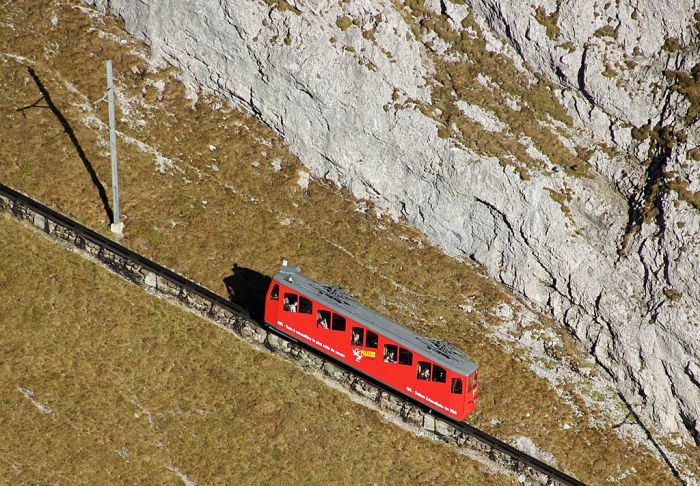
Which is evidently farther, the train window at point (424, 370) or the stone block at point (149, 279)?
the stone block at point (149, 279)

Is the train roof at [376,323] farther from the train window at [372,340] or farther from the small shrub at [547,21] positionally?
the small shrub at [547,21]

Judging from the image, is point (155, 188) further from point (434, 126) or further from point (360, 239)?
point (434, 126)

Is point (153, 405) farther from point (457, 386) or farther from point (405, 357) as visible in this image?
point (457, 386)

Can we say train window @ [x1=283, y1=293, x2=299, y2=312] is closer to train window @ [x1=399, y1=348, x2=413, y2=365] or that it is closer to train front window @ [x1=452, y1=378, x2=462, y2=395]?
train window @ [x1=399, y1=348, x2=413, y2=365]

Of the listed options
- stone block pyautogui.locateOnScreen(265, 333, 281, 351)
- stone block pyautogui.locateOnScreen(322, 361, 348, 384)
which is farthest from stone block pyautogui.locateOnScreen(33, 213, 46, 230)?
stone block pyautogui.locateOnScreen(322, 361, 348, 384)

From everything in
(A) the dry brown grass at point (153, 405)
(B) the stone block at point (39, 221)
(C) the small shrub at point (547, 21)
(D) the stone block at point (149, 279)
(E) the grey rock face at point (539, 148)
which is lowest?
(A) the dry brown grass at point (153, 405)

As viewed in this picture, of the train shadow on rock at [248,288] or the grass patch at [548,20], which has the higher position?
the grass patch at [548,20]

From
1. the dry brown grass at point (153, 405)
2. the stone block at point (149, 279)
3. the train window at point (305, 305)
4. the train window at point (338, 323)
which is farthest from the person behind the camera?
the stone block at point (149, 279)

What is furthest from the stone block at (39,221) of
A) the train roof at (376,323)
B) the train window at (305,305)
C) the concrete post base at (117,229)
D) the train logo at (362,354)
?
the train logo at (362,354)

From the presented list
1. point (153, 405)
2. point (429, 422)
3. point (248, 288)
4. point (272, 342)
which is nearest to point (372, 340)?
point (429, 422)
